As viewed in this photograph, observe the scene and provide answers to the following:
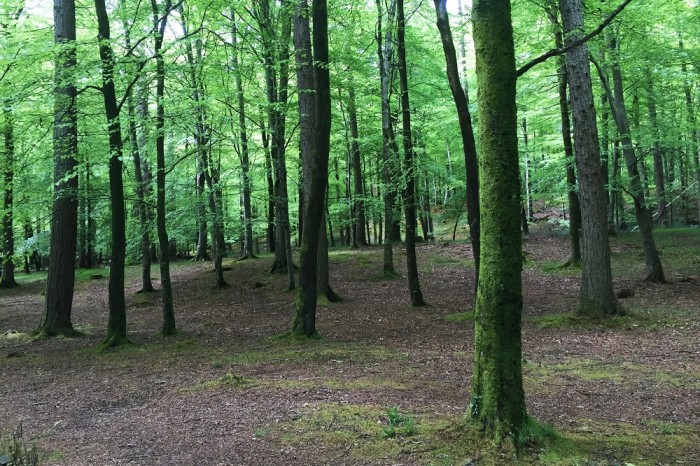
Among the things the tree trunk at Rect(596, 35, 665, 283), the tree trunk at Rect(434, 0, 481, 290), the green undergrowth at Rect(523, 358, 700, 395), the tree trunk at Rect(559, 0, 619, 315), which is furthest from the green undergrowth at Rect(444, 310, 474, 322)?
the tree trunk at Rect(596, 35, 665, 283)

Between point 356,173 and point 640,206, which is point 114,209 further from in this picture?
point 356,173

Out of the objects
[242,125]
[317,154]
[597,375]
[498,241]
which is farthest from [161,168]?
[597,375]

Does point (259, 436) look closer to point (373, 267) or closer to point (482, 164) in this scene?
point (482, 164)

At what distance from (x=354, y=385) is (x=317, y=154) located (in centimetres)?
412

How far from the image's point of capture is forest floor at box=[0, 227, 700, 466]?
153 inches

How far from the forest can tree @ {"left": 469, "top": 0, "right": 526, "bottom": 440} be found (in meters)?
0.02

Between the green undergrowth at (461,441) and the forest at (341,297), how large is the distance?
23 mm

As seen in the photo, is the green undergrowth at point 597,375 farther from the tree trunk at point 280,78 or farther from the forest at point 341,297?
the tree trunk at point 280,78

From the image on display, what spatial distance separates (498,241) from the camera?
344 centimetres

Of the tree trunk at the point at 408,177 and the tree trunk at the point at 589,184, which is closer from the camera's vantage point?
the tree trunk at the point at 589,184

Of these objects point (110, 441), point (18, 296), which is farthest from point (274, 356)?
point (18, 296)

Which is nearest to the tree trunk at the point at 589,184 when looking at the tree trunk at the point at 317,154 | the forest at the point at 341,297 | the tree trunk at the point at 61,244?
the forest at the point at 341,297

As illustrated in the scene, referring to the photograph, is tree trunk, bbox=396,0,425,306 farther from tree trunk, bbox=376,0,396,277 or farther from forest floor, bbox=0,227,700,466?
tree trunk, bbox=376,0,396,277

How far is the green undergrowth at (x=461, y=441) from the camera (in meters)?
3.28
